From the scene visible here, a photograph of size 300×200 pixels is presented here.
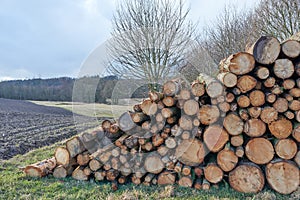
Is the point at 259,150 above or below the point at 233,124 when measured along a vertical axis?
below

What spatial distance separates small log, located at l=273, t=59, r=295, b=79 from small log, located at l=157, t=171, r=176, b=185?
1.84 meters

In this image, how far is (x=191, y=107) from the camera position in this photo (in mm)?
3168

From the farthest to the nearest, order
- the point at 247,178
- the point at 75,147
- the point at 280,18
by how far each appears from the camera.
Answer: the point at 280,18
the point at 75,147
the point at 247,178

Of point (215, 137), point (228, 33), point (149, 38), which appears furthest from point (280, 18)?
Answer: point (215, 137)

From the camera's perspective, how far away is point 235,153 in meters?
3.07

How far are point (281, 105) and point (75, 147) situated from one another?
2.79 metres

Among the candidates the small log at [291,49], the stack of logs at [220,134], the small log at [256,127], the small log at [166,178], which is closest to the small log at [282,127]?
the stack of logs at [220,134]

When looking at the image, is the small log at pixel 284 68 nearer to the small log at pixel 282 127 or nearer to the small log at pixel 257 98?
the small log at pixel 257 98

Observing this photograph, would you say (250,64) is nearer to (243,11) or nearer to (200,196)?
(200,196)

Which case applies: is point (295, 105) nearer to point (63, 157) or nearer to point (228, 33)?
point (63, 157)

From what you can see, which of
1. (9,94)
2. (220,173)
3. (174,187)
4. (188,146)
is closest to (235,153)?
(220,173)

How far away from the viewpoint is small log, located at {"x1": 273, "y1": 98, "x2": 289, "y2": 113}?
2.91 metres

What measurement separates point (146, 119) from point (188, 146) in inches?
28.0

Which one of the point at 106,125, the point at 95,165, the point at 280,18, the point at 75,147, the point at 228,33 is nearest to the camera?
the point at 95,165
